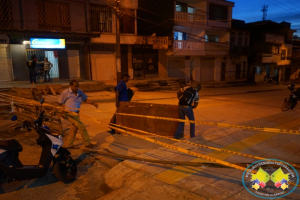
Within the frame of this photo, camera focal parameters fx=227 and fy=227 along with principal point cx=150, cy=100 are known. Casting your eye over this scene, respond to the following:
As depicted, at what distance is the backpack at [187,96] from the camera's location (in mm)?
5961

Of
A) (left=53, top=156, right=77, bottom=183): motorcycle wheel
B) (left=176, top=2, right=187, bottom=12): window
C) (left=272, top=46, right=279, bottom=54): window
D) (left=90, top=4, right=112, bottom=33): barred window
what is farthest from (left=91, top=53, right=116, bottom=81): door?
(left=272, top=46, right=279, bottom=54): window

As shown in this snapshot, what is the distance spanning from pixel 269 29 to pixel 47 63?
108 feet

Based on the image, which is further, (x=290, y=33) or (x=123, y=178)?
(x=290, y=33)

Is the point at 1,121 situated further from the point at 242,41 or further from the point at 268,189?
the point at 242,41

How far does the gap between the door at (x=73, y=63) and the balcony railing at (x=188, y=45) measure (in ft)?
32.3

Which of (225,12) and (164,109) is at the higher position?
(225,12)

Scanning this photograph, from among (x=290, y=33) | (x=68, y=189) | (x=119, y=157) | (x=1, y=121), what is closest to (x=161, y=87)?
(x=1, y=121)

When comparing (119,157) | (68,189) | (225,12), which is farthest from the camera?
(225,12)

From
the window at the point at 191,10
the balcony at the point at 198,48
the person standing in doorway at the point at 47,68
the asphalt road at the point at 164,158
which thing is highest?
the window at the point at 191,10

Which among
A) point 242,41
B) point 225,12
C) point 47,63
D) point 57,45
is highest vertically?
point 225,12

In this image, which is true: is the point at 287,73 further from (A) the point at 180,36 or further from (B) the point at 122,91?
(B) the point at 122,91

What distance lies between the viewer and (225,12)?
1120 inches

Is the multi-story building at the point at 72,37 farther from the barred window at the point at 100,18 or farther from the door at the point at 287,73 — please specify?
the door at the point at 287,73

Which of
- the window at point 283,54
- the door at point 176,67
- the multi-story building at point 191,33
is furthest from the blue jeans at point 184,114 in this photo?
the window at point 283,54
